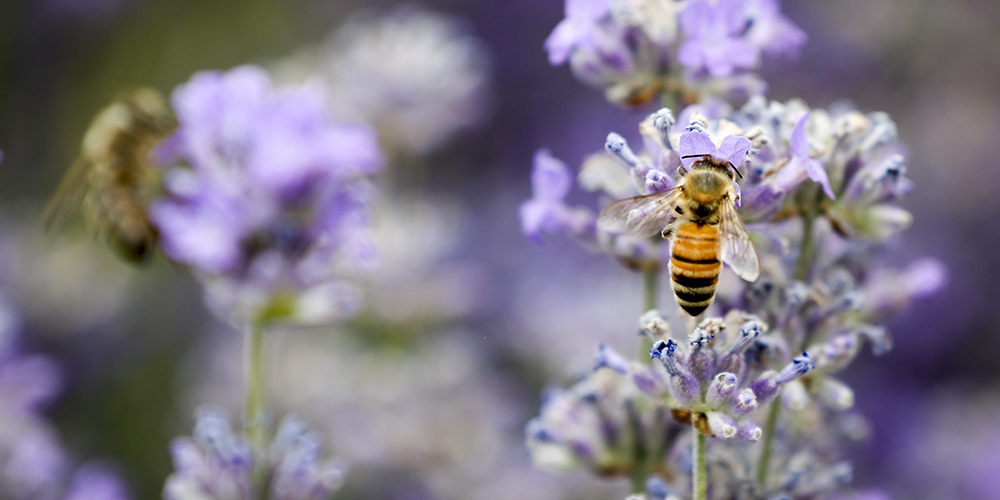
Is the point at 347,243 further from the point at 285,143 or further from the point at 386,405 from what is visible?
the point at 386,405

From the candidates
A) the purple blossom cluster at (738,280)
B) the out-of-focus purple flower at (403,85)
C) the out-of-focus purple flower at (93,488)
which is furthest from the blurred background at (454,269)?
the purple blossom cluster at (738,280)

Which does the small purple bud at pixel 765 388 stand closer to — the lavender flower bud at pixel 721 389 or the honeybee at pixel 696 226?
the lavender flower bud at pixel 721 389

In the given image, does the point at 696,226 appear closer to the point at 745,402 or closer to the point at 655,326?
the point at 655,326

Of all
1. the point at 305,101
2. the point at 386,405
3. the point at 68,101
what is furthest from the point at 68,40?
the point at 305,101

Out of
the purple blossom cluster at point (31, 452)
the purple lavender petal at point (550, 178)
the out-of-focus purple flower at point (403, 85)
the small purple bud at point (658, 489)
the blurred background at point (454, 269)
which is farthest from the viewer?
→ the out-of-focus purple flower at point (403, 85)

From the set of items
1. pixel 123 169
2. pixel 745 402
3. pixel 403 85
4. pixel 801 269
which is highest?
pixel 403 85

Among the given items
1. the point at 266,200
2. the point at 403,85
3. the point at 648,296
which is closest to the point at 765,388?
the point at 648,296
